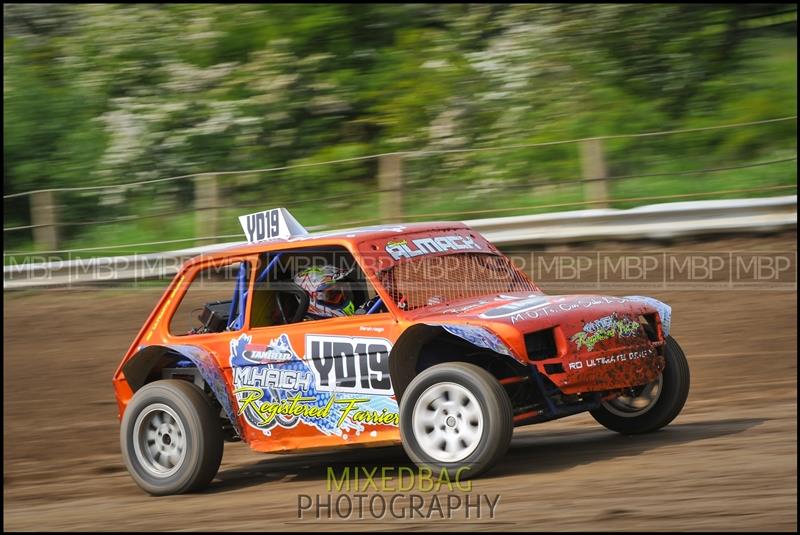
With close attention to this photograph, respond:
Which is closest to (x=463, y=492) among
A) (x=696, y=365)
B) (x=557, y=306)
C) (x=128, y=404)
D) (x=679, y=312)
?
(x=557, y=306)

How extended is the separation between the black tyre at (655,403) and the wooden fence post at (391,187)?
671cm

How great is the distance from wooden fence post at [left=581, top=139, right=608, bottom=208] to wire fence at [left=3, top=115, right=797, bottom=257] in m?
0.01

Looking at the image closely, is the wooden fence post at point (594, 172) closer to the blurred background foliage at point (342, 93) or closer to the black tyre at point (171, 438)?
the blurred background foliage at point (342, 93)

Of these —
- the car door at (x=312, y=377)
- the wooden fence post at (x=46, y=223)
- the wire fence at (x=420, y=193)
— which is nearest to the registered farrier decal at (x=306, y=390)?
the car door at (x=312, y=377)

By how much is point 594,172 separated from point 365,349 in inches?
275

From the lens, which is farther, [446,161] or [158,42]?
[158,42]

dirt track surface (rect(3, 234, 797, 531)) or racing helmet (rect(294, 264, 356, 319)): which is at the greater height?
racing helmet (rect(294, 264, 356, 319))

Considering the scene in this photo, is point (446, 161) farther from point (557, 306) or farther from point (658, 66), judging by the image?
point (557, 306)

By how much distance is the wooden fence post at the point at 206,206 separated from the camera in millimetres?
14195

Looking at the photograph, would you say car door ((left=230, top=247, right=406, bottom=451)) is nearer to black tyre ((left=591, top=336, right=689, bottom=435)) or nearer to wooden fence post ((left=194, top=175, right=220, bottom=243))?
black tyre ((left=591, top=336, right=689, bottom=435))

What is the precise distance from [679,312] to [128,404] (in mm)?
5621

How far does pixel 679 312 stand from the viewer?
10.4 m

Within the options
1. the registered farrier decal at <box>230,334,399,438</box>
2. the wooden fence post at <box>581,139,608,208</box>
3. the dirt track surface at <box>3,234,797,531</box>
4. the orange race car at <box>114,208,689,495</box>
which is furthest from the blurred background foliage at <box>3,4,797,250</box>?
the registered farrier decal at <box>230,334,399,438</box>

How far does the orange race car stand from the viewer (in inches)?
230
